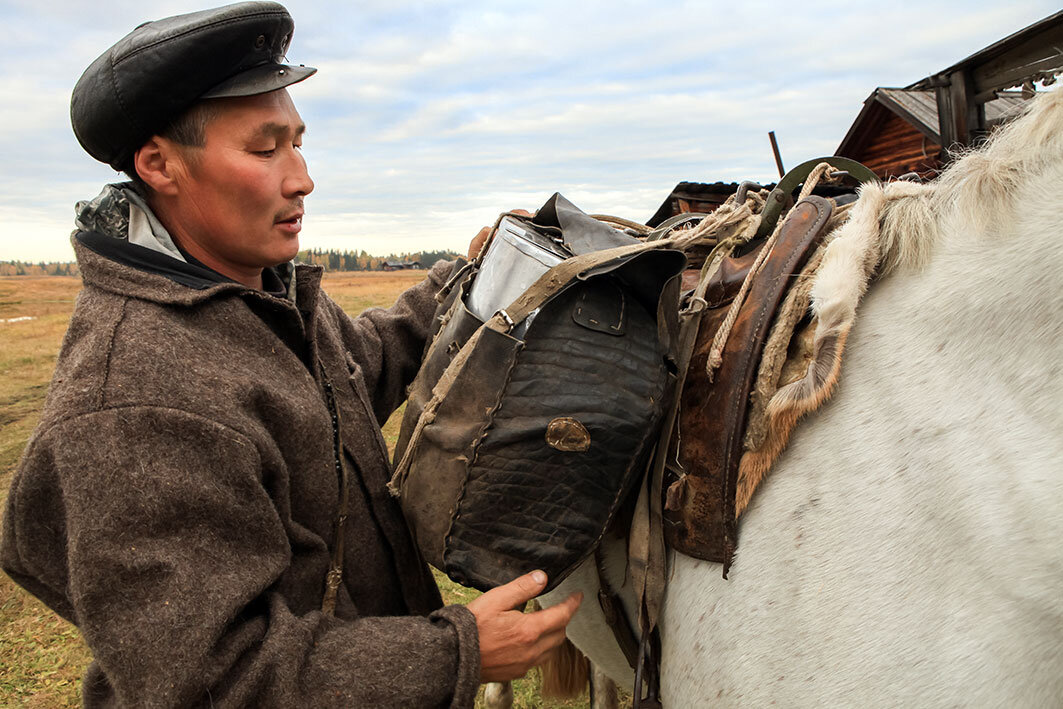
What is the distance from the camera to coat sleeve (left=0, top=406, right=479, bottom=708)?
3.16ft

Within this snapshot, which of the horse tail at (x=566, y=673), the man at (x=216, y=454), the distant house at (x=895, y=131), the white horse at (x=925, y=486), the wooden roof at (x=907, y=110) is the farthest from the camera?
the distant house at (x=895, y=131)

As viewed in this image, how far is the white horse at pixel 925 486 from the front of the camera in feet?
2.89

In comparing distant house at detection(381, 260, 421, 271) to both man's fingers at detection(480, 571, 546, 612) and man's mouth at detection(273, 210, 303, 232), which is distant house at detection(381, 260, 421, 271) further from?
man's fingers at detection(480, 571, 546, 612)

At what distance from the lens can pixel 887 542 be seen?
0.98m

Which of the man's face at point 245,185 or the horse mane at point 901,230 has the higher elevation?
the man's face at point 245,185

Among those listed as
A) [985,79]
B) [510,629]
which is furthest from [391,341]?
[985,79]

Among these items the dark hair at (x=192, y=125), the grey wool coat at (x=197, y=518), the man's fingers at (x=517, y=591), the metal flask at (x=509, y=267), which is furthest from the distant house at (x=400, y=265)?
the man's fingers at (x=517, y=591)

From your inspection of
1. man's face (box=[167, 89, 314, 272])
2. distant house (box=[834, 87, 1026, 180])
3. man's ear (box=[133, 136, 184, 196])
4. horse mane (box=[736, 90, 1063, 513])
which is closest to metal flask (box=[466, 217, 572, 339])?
man's face (box=[167, 89, 314, 272])

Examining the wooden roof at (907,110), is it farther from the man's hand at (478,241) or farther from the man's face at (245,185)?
the man's face at (245,185)

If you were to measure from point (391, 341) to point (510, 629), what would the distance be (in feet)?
3.35

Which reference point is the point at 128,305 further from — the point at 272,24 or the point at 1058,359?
the point at 1058,359

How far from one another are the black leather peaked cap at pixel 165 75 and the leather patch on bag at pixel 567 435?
847 mm

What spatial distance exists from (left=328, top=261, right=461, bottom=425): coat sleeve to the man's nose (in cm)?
52

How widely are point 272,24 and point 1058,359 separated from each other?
1.47 metres
